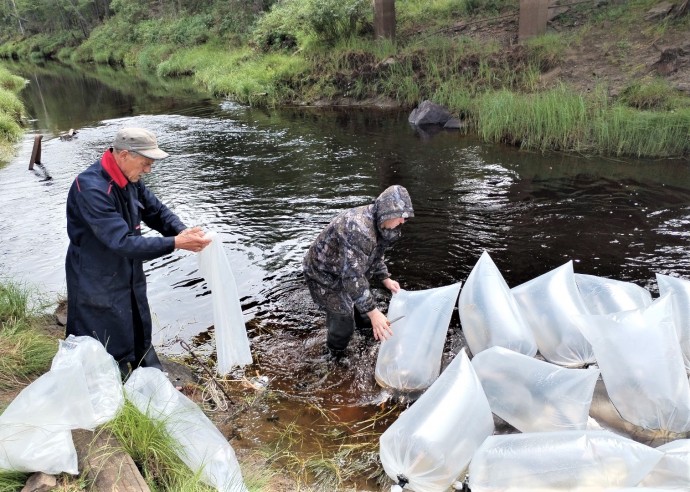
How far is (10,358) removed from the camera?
284 cm

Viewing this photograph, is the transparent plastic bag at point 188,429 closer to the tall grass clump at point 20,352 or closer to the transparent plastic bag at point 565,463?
the tall grass clump at point 20,352

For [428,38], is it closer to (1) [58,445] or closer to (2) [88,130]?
(2) [88,130]

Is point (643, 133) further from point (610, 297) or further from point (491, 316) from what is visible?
point (491, 316)

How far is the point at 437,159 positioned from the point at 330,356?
5377 mm

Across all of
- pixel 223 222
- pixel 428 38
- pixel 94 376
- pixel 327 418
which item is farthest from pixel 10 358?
pixel 428 38

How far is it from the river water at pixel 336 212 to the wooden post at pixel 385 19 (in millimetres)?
3193

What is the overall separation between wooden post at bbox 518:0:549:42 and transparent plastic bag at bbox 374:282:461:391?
1006 centimetres

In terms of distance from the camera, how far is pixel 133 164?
2494mm

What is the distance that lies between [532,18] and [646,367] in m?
10.6

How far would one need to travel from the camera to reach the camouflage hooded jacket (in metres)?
2.89

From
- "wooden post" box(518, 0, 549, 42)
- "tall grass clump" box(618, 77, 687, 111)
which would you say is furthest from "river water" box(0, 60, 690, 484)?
"wooden post" box(518, 0, 549, 42)

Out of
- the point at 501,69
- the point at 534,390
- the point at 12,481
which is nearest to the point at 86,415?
the point at 12,481

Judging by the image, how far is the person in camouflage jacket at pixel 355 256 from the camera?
2.90 metres

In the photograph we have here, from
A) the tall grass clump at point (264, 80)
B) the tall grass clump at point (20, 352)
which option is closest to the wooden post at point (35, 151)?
the tall grass clump at point (264, 80)
